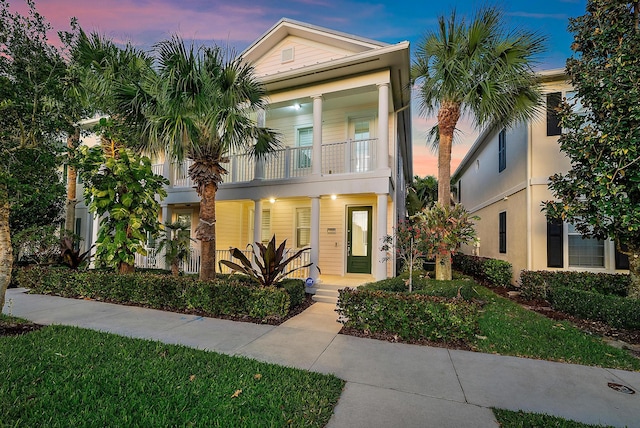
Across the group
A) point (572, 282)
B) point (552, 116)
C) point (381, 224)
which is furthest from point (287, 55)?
point (572, 282)

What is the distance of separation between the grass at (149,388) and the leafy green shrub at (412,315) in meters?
1.90

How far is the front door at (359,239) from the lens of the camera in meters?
10.1

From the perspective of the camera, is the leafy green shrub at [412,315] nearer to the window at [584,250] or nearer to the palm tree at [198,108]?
the palm tree at [198,108]

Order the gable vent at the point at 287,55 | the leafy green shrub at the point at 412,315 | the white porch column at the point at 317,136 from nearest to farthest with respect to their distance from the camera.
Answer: the leafy green shrub at the point at 412,315, the white porch column at the point at 317,136, the gable vent at the point at 287,55

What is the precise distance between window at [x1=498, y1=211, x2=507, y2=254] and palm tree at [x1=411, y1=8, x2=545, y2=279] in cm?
398

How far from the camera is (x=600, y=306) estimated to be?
5660 millimetres

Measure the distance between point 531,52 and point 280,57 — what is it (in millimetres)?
7545

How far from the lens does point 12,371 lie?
3293 mm

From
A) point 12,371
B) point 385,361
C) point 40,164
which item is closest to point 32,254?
point 40,164

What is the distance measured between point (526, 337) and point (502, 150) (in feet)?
27.1

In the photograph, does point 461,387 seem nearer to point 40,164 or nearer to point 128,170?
point 40,164

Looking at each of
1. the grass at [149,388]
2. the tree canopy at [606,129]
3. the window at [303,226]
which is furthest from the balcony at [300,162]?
the grass at [149,388]

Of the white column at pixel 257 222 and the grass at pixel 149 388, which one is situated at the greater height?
the white column at pixel 257 222

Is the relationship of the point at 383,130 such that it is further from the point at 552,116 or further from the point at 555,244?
the point at 555,244
